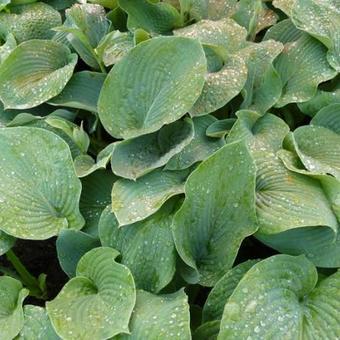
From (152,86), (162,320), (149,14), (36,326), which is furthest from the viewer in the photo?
(149,14)

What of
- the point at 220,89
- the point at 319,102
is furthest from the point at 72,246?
the point at 319,102

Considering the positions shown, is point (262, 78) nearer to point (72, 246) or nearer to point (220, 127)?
point (220, 127)

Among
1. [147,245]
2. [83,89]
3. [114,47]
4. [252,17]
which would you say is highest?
[252,17]

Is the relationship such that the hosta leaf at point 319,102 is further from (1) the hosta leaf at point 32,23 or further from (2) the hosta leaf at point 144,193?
(1) the hosta leaf at point 32,23

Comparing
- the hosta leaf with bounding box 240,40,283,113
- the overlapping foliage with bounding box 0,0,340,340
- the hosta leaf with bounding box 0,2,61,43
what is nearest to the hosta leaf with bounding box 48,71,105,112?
the overlapping foliage with bounding box 0,0,340,340

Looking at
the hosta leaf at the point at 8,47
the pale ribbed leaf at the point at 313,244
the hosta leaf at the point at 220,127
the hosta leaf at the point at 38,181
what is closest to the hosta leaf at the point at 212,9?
the hosta leaf at the point at 220,127

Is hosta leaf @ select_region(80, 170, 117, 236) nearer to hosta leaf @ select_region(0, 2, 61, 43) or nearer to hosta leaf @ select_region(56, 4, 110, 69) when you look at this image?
hosta leaf @ select_region(56, 4, 110, 69)
